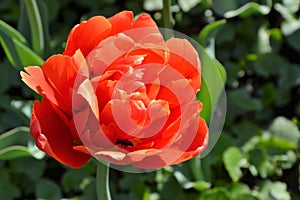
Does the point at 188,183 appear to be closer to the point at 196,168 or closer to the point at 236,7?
the point at 196,168

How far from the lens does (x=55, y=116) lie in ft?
3.15

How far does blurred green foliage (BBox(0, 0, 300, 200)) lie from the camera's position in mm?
1487

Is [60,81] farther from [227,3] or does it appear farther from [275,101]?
[275,101]

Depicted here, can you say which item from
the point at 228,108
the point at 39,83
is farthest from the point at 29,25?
the point at 39,83

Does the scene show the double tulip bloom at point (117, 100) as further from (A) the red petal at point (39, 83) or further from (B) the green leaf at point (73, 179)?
(B) the green leaf at point (73, 179)

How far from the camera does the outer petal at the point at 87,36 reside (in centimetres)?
97

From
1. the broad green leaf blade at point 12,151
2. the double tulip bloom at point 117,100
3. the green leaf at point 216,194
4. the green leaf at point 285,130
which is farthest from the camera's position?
the green leaf at point 285,130

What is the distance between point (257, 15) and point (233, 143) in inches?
18.6

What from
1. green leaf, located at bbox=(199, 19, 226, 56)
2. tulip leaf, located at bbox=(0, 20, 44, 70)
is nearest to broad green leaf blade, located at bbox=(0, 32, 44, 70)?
tulip leaf, located at bbox=(0, 20, 44, 70)

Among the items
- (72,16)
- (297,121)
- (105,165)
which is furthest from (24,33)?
(297,121)

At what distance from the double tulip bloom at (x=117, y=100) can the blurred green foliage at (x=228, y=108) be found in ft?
1.37

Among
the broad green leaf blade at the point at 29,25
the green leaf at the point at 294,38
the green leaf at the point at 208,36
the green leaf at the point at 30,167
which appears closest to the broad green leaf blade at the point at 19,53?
the broad green leaf blade at the point at 29,25

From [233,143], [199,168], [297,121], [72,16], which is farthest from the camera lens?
Answer: [72,16]

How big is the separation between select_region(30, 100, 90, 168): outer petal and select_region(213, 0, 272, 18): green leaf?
0.66m
